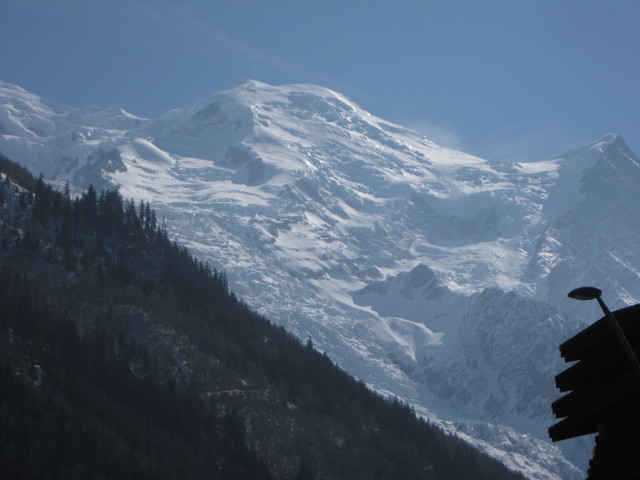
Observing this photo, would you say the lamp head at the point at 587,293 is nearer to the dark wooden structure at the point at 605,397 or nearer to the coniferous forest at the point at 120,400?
the dark wooden structure at the point at 605,397

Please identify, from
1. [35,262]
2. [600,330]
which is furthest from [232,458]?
[600,330]

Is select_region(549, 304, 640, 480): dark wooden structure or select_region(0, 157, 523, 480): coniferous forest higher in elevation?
select_region(0, 157, 523, 480): coniferous forest

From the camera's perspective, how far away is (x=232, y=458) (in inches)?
6393

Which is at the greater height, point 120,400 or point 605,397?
point 120,400

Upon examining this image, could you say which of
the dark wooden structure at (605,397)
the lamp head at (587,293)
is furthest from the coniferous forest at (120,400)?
the lamp head at (587,293)

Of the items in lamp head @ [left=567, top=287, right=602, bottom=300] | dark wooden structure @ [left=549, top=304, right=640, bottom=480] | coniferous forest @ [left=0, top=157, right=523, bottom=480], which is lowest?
dark wooden structure @ [left=549, top=304, right=640, bottom=480]

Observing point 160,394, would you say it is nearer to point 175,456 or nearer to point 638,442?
point 175,456

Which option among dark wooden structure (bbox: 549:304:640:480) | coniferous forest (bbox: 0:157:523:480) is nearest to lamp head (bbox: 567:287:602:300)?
dark wooden structure (bbox: 549:304:640:480)

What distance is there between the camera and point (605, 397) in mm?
15883

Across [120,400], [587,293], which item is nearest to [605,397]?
[587,293]

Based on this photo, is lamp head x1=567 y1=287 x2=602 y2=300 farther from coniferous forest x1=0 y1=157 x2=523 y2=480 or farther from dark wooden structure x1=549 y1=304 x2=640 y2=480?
coniferous forest x1=0 y1=157 x2=523 y2=480

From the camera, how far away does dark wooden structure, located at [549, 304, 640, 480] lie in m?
15.8

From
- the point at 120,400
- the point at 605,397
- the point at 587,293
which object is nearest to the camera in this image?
the point at 605,397

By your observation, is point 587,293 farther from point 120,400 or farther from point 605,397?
point 120,400
